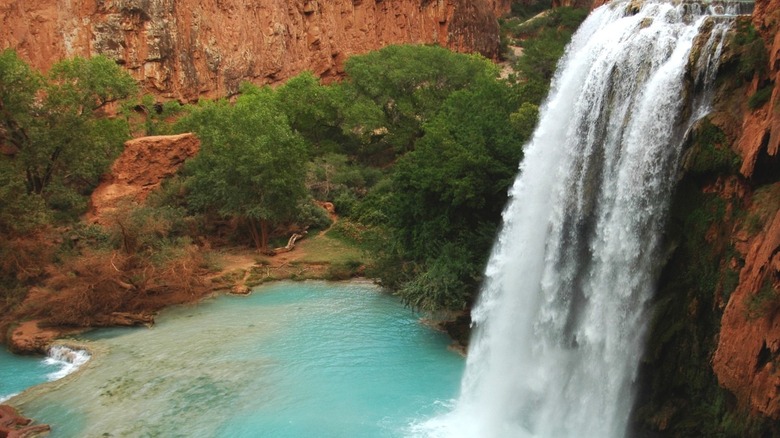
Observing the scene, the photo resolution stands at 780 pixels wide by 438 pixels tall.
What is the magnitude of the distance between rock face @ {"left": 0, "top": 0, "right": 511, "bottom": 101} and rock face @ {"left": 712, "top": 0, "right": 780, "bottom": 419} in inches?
1056

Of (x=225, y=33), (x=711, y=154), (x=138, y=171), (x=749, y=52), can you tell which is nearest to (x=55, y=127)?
(x=138, y=171)

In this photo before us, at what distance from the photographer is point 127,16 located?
29.6 meters

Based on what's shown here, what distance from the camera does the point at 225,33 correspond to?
33.5m

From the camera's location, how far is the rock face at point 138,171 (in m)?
23.8

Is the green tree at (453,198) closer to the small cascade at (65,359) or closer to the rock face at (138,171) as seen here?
the small cascade at (65,359)

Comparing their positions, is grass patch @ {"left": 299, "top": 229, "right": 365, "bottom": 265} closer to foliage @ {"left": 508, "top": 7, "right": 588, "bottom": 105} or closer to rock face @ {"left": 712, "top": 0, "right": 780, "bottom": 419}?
foliage @ {"left": 508, "top": 7, "right": 588, "bottom": 105}

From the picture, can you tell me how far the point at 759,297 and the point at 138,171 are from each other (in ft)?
69.7

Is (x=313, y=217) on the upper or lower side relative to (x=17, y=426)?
upper

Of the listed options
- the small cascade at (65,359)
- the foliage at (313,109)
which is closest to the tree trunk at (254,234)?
the foliage at (313,109)

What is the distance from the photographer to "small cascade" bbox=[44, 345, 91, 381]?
1543 cm

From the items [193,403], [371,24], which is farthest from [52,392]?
[371,24]

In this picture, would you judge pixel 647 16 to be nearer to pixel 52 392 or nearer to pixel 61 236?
pixel 52 392

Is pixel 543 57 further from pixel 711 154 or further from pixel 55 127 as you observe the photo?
pixel 55 127

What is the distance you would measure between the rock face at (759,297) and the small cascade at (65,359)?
13388 millimetres
